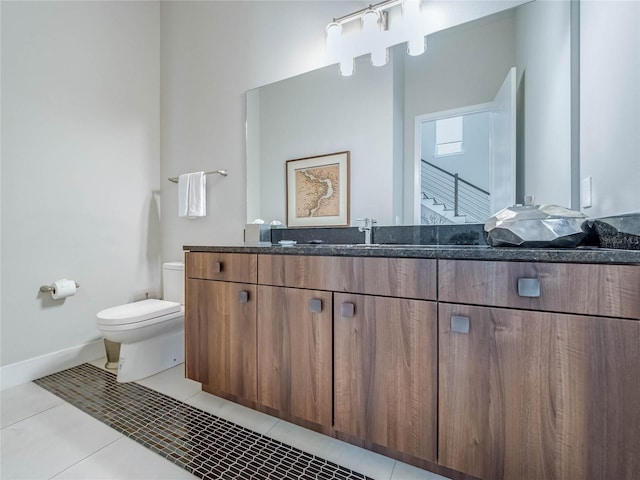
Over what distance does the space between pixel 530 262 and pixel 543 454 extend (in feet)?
1.69

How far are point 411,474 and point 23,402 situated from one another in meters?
1.93

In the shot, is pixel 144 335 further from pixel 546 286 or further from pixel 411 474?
pixel 546 286

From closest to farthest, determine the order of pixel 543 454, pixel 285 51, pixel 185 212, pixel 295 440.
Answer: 1. pixel 543 454
2. pixel 295 440
3. pixel 285 51
4. pixel 185 212

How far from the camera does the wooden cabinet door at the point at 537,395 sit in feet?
2.41

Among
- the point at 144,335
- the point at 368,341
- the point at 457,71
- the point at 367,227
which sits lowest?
the point at 144,335

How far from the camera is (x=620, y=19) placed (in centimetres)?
95

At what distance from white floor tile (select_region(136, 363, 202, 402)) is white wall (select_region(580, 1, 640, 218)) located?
6.61 feet

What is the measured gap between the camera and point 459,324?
35.5 inches

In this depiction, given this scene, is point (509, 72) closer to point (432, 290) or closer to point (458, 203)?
point (458, 203)

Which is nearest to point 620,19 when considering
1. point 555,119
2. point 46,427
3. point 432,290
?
point 555,119

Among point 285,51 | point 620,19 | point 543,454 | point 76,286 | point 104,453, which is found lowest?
point 104,453

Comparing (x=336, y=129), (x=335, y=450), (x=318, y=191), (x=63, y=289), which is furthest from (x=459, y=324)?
(x=63, y=289)

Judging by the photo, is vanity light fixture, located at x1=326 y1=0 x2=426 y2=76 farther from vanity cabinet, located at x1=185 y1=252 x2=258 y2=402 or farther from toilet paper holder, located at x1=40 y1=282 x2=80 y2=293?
toilet paper holder, located at x1=40 y1=282 x2=80 y2=293

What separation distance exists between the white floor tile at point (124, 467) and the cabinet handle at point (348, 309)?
79cm
